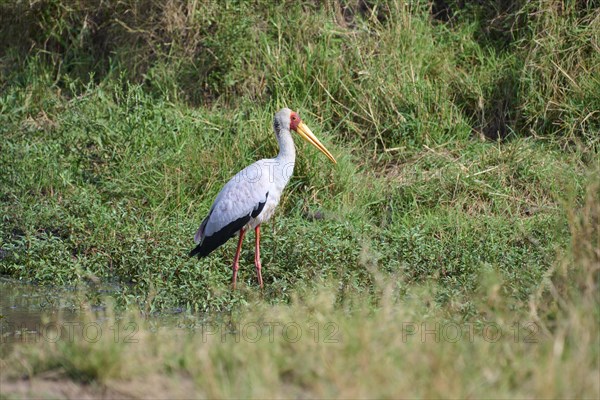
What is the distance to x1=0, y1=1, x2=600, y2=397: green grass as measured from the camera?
385 centimetres

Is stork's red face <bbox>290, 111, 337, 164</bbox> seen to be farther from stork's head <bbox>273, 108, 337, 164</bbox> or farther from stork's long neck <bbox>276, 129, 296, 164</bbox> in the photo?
stork's long neck <bbox>276, 129, 296, 164</bbox>

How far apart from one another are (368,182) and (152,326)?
2905mm

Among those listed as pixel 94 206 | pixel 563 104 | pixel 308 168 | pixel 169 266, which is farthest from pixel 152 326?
pixel 563 104

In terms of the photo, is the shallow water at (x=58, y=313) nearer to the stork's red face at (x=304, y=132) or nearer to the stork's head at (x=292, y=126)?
the stork's head at (x=292, y=126)

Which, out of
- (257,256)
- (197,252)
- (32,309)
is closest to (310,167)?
(257,256)

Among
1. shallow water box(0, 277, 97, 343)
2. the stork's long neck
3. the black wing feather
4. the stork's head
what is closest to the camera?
shallow water box(0, 277, 97, 343)

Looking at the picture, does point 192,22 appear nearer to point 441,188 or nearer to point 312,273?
point 441,188

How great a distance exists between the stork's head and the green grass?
1.13 ft

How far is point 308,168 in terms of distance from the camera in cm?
708

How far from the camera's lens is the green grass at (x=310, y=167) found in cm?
385

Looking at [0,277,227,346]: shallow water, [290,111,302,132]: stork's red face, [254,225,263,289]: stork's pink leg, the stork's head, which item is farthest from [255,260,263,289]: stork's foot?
[290,111,302,132]: stork's red face

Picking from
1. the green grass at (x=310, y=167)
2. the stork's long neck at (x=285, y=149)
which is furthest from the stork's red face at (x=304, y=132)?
the green grass at (x=310, y=167)

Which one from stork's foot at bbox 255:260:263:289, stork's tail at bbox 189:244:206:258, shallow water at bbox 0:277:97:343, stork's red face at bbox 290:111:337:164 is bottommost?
stork's foot at bbox 255:260:263:289

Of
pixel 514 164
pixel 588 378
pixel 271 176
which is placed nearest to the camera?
pixel 588 378
